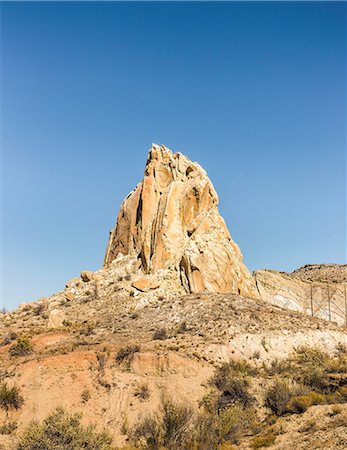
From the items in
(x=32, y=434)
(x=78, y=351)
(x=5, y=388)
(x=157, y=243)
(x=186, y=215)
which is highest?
(x=186, y=215)

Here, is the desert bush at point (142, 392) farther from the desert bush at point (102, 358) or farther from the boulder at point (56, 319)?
the boulder at point (56, 319)

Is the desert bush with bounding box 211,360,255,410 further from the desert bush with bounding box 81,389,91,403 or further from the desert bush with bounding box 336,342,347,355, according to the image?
the desert bush with bounding box 336,342,347,355

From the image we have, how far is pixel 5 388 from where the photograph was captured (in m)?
21.0

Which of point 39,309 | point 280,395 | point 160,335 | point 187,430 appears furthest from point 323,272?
point 187,430

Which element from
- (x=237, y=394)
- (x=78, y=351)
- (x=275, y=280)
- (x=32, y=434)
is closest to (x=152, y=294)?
(x=78, y=351)

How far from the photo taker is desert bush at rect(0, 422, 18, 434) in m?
18.9

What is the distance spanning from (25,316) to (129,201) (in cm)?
1986

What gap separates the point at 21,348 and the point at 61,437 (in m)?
11.6

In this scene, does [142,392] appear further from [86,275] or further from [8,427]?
[86,275]

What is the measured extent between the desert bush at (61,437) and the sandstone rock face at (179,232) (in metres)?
23.0

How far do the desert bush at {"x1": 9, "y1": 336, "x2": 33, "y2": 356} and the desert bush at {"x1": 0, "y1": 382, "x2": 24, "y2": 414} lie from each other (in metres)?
5.55

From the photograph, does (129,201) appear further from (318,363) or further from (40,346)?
(318,363)

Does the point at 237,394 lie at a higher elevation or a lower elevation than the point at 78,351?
lower

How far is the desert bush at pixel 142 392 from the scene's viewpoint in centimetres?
Answer: 2205
